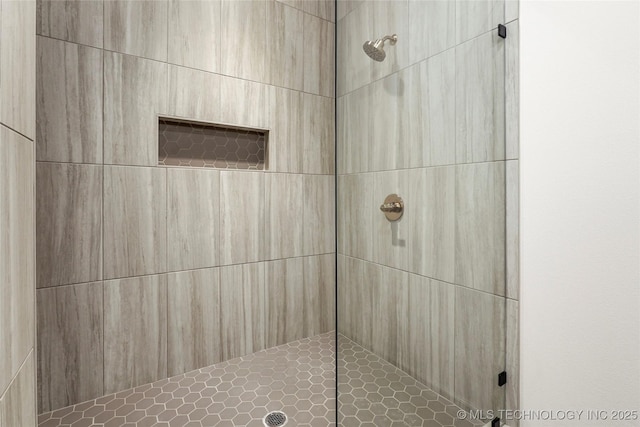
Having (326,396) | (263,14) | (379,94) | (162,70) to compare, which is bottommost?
(326,396)

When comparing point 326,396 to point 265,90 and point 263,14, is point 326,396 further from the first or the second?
point 263,14

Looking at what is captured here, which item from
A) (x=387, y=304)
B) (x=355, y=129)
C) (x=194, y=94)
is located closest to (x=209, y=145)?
(x=194, y=94)

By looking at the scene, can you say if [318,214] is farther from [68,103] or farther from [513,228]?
[68,103]

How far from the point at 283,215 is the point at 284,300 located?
0.52 metres

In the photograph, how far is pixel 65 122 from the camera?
1328 millimetres

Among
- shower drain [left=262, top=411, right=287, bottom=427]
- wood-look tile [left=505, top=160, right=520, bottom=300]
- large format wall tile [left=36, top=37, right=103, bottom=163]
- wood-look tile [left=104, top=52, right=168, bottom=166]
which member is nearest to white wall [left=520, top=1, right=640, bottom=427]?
wood-look tile [left=505, top=160, right=520, bottom=300]

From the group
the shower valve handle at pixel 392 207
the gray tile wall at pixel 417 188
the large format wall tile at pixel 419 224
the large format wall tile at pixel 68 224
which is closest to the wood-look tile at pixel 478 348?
the gray tile wall at pixel 417 188

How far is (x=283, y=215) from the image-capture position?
1.92 m

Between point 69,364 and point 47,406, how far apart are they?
170mm

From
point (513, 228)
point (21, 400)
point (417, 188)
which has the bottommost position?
point (21, 400)

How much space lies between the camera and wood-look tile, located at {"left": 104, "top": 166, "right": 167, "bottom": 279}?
142 cm

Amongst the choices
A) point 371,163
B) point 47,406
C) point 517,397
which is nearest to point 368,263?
point 371,163

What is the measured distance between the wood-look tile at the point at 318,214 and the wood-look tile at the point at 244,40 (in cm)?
70

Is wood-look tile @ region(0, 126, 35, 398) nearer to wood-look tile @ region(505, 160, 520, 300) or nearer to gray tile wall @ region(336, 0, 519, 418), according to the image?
gray tile wall @ region(336, 0, 519, 418)
